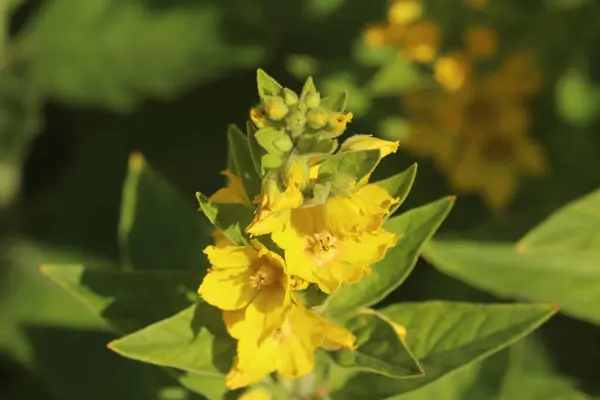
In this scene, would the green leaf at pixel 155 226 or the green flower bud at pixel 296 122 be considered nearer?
the green flower bud at pixel 296 122

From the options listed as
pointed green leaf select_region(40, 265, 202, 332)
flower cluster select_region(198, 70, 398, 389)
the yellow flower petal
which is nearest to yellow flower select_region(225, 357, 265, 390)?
flower cluster select_region(198, 70, 398, 389)

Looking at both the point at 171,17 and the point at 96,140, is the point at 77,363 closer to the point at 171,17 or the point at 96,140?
the point at 96,140

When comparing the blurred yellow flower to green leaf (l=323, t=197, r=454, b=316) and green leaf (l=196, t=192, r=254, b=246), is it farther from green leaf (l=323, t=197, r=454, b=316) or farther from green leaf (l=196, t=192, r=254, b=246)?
green leaf (l=196, t=192, r=254, b=246)

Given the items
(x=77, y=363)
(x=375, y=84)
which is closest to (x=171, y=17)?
(x=375, y=84)

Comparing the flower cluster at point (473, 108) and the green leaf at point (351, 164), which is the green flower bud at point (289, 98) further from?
the flower cluster at point (473, 108)

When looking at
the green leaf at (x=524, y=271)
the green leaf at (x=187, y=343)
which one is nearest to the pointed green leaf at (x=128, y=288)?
the green leaf at (x=187, y=343)

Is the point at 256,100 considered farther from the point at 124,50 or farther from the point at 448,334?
the point at 448,334
